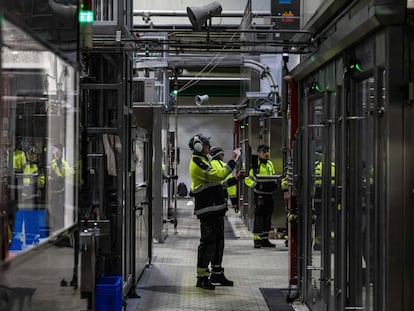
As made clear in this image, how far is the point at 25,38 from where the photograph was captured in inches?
106

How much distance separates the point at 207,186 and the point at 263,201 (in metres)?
3.20

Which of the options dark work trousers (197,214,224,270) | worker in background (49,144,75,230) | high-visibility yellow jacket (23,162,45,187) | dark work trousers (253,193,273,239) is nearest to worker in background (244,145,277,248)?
dark work trousers (253,193,273,239)

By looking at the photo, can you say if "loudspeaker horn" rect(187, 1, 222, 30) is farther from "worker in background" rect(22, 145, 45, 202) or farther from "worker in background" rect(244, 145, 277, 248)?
"worker in background" rect(244, 145, 277, 248)

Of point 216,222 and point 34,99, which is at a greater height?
point 34,99

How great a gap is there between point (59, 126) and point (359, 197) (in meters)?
2.09

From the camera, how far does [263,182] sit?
35.0 feet

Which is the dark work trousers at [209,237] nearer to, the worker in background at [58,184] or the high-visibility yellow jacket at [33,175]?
the high-visibility yellow jacket at [33,175]

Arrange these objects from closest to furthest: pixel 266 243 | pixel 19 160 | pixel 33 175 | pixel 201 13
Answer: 1. pixel 33 175
2. pixel 19 160
3. pixel 201 13
4. pixel 266 243

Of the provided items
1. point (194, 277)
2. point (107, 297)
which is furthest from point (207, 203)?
point (107, 297)

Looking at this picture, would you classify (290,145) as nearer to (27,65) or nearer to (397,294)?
(397,294)

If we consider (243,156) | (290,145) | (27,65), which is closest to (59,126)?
(27,65)

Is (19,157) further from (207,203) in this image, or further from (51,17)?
(207,203)

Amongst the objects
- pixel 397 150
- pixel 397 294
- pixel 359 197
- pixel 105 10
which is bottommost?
pixel 397 294

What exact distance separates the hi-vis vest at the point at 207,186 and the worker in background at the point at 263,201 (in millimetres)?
3013
